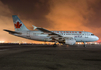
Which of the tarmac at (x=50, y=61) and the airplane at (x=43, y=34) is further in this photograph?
the airplane at (x=43, y=34)

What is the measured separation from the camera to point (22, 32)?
2072cm

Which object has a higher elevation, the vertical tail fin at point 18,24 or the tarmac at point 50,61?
the vertical tail fin at point 18,24

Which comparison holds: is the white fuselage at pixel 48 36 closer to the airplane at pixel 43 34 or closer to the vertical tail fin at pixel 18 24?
the airplane at pixel 43 34

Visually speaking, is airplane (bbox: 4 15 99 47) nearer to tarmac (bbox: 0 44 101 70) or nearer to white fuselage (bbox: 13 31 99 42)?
white fuselage (bbox: 13 31 99 42)

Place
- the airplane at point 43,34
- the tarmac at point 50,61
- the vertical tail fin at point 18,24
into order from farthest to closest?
the vertical tail fin at point 18,24, the airplane at point 43,34, the tarmac at point 50,61

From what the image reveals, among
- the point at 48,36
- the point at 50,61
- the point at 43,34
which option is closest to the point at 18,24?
the point at 43,34

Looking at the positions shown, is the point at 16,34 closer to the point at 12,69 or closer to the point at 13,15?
the point at 13,15

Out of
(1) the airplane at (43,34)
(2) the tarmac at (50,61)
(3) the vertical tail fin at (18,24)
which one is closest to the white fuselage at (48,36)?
(1) the airplane at (43,34)

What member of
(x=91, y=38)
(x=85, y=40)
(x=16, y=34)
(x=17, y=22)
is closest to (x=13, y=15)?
(x=17, y=22)

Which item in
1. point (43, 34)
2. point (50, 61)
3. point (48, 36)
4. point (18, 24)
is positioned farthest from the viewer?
point (18, 24)

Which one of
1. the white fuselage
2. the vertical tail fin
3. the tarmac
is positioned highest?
the vertical tail fin

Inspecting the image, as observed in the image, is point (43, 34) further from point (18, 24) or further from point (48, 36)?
point (18, 24)

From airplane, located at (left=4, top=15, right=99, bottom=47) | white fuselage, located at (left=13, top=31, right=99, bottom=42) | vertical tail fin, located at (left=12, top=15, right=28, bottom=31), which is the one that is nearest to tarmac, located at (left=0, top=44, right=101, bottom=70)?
airplane, located at (left=4, top=15, right=99, bottom=47)

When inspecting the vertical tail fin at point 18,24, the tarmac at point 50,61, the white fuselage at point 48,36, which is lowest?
the tarmac at point 50,61
